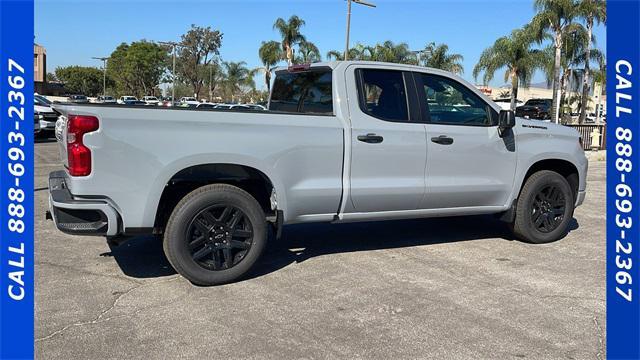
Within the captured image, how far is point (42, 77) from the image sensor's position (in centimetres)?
8238

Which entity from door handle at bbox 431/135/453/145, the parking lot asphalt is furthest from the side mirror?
the parking lot asphalt

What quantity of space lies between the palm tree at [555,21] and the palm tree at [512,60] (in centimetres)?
352

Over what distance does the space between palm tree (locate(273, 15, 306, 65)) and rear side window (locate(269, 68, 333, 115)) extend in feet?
128

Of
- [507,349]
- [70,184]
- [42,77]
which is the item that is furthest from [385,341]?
[42,77]

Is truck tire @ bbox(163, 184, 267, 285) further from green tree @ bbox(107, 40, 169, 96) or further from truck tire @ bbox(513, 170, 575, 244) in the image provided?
green tree @ bbox(107, 40, 169, 96)

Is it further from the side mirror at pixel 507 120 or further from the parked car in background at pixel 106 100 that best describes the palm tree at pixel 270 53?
the side mirror at pixel 507 120

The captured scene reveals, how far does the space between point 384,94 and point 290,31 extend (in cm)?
4111

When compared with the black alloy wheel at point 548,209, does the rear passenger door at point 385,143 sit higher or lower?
higher

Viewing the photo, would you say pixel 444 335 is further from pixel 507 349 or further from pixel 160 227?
pixel 160 227

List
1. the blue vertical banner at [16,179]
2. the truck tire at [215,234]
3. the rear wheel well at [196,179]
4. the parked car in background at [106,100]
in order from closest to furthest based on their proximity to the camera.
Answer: the blue vertical banner at [16,179] → the truck tire at [215,234] → the rear wheel well at [196,179] → the parked car in background at [106,100]

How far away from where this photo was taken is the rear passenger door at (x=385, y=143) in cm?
504

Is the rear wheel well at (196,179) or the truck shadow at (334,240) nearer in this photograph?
the rear wheel well at (196,179)

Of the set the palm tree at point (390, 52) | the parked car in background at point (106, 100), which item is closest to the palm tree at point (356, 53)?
the palm tree at point (390, 52)

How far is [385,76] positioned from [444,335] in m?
2.65
